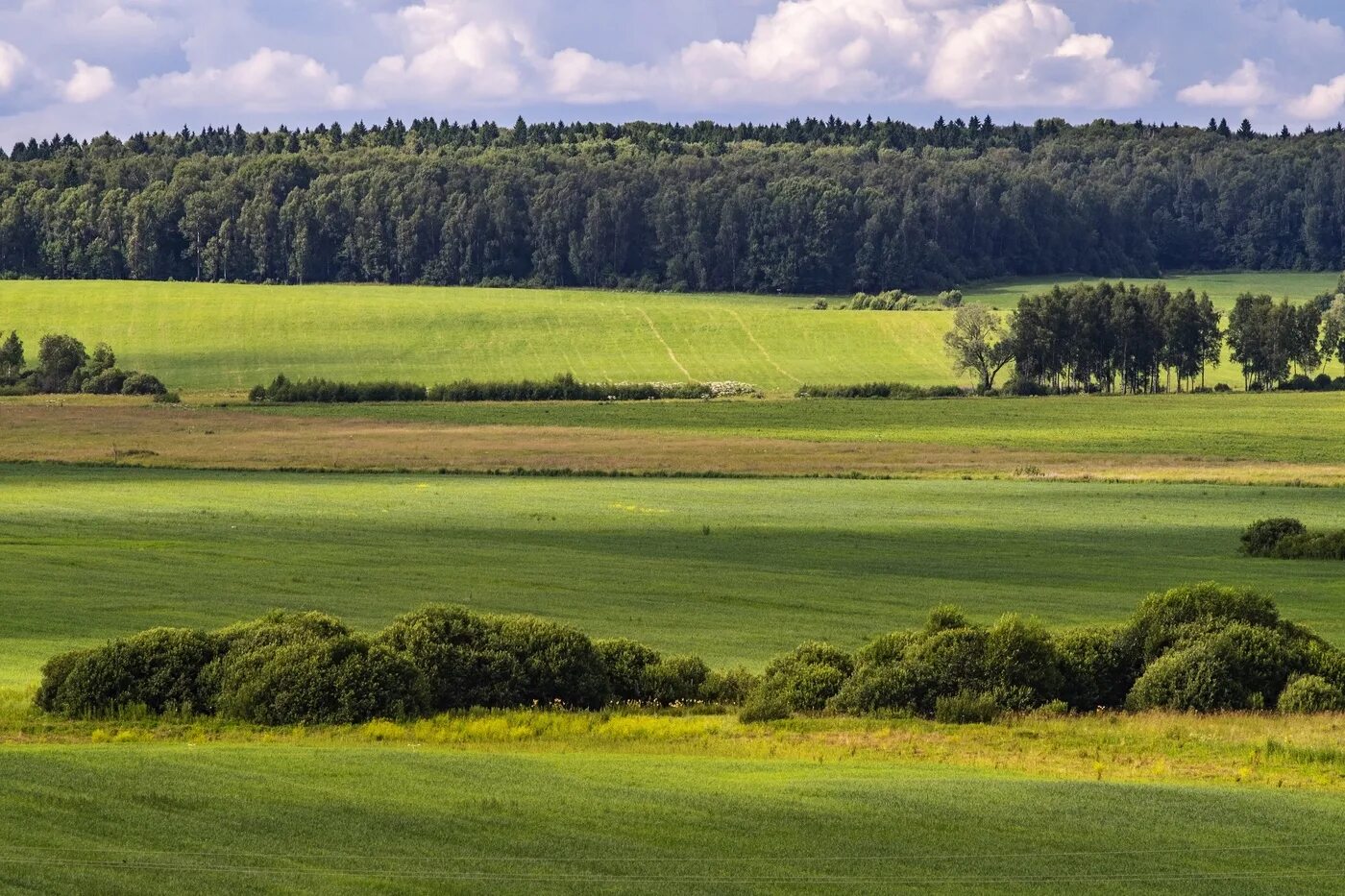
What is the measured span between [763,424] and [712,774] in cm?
9783

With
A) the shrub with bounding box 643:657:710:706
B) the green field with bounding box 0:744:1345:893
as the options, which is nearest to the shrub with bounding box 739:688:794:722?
the shrub with bounding box 643:657:710:706

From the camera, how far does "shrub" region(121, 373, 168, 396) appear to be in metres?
143

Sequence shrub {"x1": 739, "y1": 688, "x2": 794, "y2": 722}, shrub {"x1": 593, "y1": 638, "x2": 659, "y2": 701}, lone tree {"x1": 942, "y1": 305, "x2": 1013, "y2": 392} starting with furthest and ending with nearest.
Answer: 1. lone tree {"x1": 942, "y1": 305, "x2": 1013, "y2": 392}
2. shrub {"x1": 593, "y1": 638, "x2": 659, "y2": 701}
3. shrub {"x1": 739, "y1": 688, "x2": 794, "y2": 722}

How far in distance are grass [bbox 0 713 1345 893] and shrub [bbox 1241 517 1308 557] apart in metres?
31.9

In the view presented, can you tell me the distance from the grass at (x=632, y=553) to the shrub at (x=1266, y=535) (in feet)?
2.48

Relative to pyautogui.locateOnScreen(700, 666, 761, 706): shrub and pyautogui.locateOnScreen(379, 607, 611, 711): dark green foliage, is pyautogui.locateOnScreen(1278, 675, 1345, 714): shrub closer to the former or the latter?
pyautogui.locateOnScreen(700, 666, 761, 706): shrub

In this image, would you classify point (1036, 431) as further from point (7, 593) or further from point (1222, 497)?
point (7, 593)

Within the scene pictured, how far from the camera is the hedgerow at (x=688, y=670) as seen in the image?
1033 inches

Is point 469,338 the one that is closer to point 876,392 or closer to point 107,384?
point 107,384

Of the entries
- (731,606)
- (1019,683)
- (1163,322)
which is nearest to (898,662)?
(1019,683)

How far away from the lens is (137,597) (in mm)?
39094

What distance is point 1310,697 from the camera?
2802cm

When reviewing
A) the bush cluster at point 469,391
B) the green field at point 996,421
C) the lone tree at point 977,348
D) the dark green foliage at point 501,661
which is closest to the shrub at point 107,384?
the bush cluster at point 469,391

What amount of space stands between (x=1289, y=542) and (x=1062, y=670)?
1061 inches
